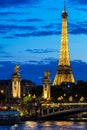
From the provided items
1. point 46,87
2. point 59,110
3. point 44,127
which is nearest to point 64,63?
point 46,87

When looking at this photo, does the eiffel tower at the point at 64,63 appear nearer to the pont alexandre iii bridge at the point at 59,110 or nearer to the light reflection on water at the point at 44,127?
the pont alexandre iii bridge at the point at 59,110

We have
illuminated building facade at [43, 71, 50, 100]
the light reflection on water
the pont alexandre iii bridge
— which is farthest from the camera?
illuminated building facade at [43, 71, 50, 100]

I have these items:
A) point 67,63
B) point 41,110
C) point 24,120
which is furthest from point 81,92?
point 24,120

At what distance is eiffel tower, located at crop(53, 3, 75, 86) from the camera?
140500 mm

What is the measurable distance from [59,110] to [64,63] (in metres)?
21.1

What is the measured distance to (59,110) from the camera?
122 meters

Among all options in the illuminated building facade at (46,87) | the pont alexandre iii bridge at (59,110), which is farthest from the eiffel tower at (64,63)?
the pont alexandre iii bridge at (59,110)

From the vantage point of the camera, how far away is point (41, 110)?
406 feet

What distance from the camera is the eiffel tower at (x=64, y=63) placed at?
461 feet

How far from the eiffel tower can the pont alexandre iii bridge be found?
14365 mm

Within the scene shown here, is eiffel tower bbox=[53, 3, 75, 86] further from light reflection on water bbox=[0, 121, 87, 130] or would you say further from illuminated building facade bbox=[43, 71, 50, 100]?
light reflection on water bbox=[0, 121, 87, 130]

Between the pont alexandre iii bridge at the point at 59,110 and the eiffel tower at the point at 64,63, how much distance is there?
1436 centimetres

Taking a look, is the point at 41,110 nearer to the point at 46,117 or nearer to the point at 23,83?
the point at 46,117

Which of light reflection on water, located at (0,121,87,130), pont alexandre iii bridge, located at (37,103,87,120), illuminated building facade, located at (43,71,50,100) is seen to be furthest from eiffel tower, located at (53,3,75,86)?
light reflection on water, located at (0,121,87,130)
